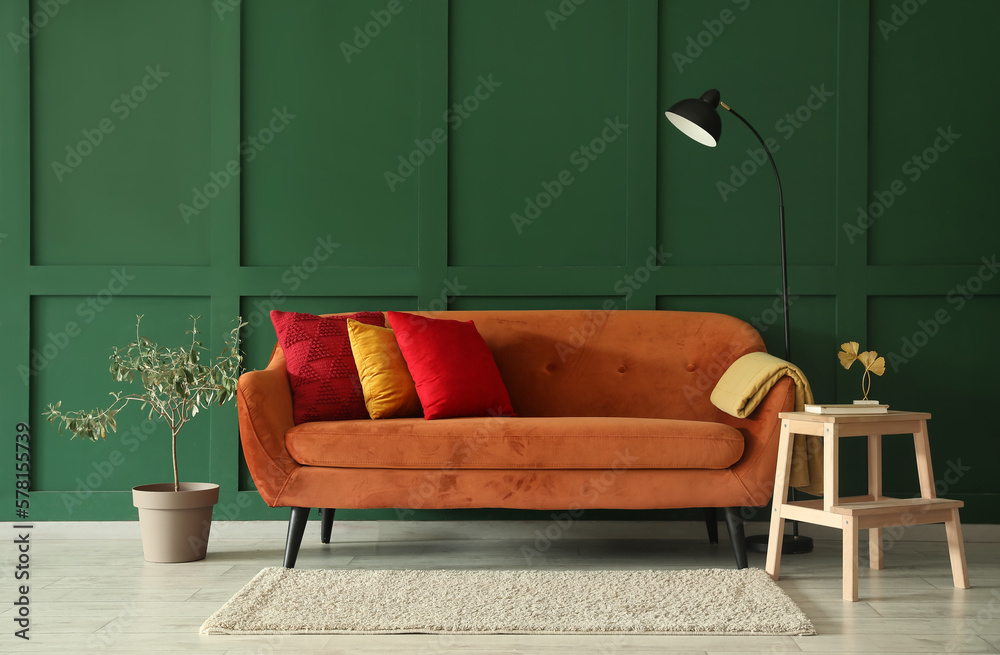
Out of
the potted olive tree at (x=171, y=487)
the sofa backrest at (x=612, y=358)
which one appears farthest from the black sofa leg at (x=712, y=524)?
the potted olive tree at (x=171, y=487)

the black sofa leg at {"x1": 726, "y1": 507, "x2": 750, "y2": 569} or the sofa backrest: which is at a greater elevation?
the sofa backrest

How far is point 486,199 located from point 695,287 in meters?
0.96

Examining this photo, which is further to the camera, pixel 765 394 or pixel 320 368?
pixel 320 368

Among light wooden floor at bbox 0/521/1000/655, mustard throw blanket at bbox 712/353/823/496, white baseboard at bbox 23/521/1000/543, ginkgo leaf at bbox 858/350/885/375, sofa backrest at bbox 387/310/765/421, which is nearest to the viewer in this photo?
light wooden floor at bbox 0/521/1000/655

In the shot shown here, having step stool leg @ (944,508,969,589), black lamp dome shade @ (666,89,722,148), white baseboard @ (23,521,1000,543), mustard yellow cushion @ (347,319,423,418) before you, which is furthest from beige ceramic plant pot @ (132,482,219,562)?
step stool leg @ (944,508,969,589)

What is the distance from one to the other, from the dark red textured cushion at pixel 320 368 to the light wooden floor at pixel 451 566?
1.76 feet

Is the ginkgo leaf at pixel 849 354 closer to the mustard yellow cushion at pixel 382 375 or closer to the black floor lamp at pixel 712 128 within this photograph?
the black floor lamp at pixel 712 128

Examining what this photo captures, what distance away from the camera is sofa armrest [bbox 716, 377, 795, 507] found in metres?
2.60

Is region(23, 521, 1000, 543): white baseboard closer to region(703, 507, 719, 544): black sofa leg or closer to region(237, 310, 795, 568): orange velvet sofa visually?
region(703, 507, 719, 544): black sofa leg

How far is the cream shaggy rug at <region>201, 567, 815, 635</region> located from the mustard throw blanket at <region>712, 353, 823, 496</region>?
→ 0.37 meters

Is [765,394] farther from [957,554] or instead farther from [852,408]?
[957,554]

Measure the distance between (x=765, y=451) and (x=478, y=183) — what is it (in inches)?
64.1

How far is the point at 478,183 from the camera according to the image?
136 inches

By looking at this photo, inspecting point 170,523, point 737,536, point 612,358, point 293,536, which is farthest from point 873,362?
point 170,523
